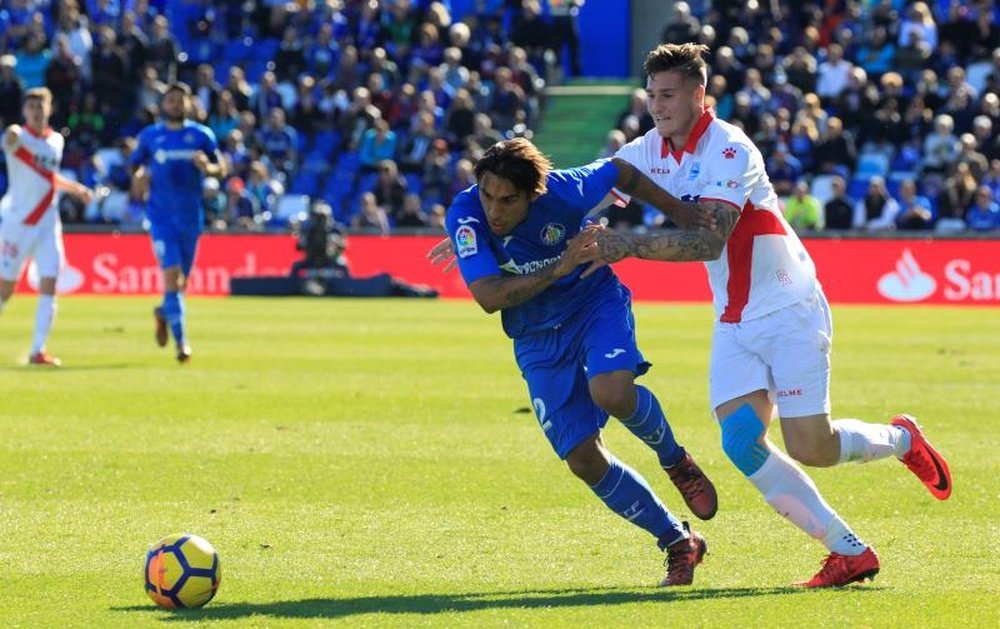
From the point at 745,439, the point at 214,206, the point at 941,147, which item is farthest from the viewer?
the point at 214,206

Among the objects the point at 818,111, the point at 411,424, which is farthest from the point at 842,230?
the point at 411,424

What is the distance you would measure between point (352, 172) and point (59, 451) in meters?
21.1

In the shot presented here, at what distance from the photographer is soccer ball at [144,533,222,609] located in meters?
6.75

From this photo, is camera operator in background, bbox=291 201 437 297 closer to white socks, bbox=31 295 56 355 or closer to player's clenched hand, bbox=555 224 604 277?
white socks, bbox=31 295 56 355

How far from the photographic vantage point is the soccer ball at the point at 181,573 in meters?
6.75

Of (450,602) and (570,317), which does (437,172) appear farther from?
(450,602)

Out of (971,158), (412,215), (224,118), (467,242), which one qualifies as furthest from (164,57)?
(467,242)

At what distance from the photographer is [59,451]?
1109 centimetres

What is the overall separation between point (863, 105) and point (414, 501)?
72.7 feet

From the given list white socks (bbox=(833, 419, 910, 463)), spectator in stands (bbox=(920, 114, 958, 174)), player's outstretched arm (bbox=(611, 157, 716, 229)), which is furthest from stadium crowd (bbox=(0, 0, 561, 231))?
player's outstretched arm (bbox=(611, 157, 716, 229))

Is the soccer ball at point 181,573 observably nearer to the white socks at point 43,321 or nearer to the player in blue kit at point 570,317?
the player in blue kit at point 570,317

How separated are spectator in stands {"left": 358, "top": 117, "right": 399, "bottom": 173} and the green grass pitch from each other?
14.0 m

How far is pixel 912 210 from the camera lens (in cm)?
2720

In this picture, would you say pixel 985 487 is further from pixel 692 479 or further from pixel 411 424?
pixel 411 424
